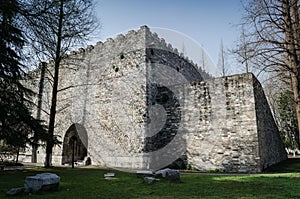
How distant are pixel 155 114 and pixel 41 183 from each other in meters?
7.07

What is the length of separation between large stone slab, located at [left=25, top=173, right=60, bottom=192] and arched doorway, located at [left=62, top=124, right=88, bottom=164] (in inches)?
314

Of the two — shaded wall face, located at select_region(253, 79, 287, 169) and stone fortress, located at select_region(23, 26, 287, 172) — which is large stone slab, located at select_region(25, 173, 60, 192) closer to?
stone fortress, located at select_region(23, 26, 287, 172)

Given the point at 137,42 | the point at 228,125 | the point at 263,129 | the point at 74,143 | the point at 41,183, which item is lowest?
the point at 41,183

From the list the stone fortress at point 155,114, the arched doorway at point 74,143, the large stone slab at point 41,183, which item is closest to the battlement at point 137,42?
the stone fortress at point 155,114

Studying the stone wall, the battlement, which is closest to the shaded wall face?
the stone wall

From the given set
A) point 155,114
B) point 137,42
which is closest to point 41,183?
point 155,114

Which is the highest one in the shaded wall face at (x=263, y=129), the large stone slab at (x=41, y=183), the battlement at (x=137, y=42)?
the battlement at (x=137, y=42)

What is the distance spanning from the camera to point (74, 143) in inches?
531

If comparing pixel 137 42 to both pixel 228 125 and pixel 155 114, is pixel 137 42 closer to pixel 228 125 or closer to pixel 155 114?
pixel 155 114

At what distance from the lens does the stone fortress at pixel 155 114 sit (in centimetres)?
949

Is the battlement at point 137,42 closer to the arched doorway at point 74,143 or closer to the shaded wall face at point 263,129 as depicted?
the arched doorway at point 74,143

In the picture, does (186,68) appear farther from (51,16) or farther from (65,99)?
(51,16)

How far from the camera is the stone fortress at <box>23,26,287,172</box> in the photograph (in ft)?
31.1

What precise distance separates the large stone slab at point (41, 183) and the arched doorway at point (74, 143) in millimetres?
7979
